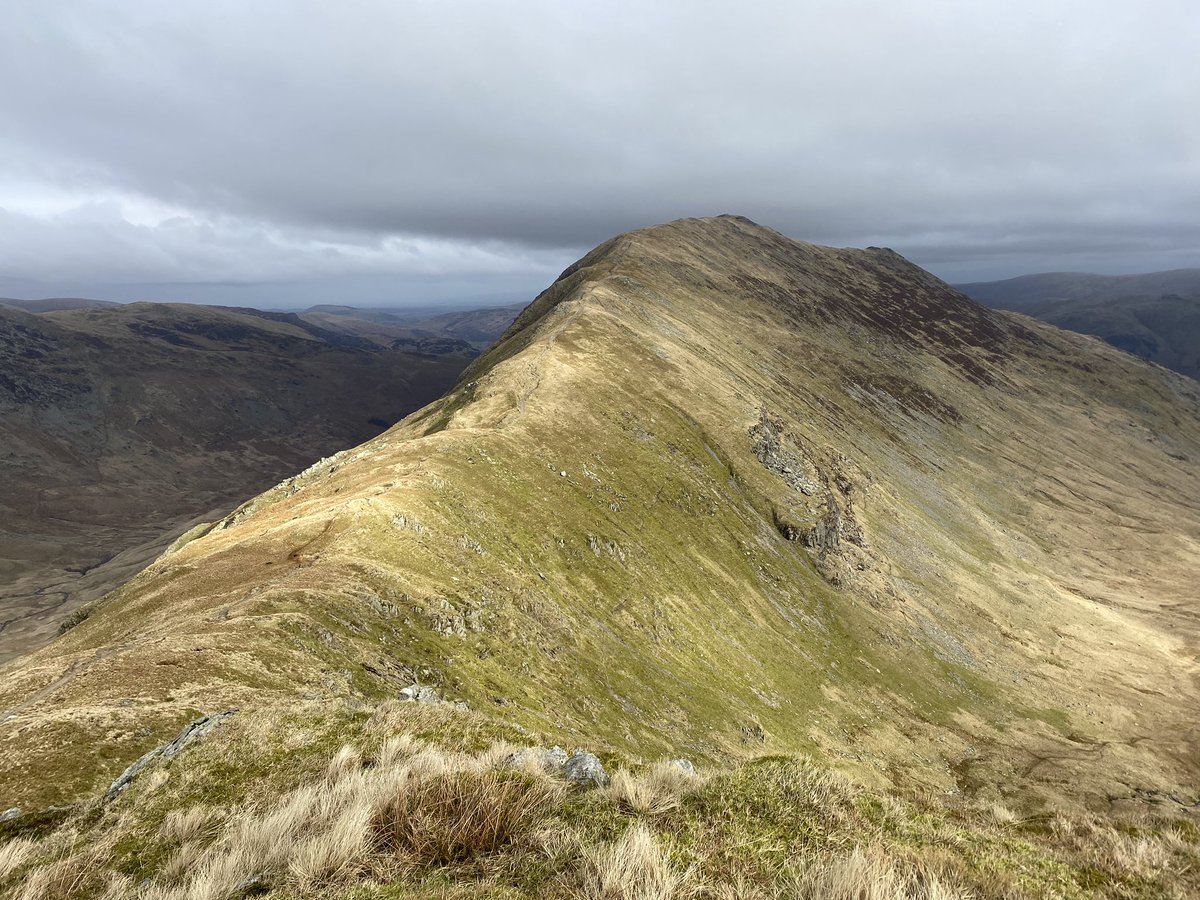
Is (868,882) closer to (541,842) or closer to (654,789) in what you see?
(654,789)

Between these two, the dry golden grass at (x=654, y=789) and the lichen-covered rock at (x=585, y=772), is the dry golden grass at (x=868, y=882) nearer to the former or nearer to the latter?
the dry golden grass at (x=654, y=789)

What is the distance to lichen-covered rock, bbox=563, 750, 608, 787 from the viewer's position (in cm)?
1180

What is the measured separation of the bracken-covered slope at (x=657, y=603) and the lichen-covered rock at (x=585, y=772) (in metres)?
7.31

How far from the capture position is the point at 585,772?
12.2 meters

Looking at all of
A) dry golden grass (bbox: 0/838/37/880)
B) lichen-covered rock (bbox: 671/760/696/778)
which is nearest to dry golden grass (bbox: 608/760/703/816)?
lichen-covered rock (bbox: 671/760/696/778)

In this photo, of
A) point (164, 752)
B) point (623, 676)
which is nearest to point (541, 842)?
point (164, 752)

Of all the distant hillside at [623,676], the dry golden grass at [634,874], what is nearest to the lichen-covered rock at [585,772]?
the distant hillside at [623,676]

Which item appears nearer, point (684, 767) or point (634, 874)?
point (634, 874)

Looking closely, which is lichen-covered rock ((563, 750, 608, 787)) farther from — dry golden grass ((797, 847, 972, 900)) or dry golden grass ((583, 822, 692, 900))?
dry golden grass ((797, 847, 972, 900))

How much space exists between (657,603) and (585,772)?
180 feet

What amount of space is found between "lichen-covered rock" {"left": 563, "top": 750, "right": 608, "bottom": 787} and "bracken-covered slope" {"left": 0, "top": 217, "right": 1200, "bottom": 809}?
7309mm

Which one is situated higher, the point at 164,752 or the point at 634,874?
the point at 634,874

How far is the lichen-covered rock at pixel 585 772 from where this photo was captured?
11802 mm

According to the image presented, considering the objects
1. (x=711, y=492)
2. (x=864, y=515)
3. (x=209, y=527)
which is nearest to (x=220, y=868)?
(x=711, y=492)
